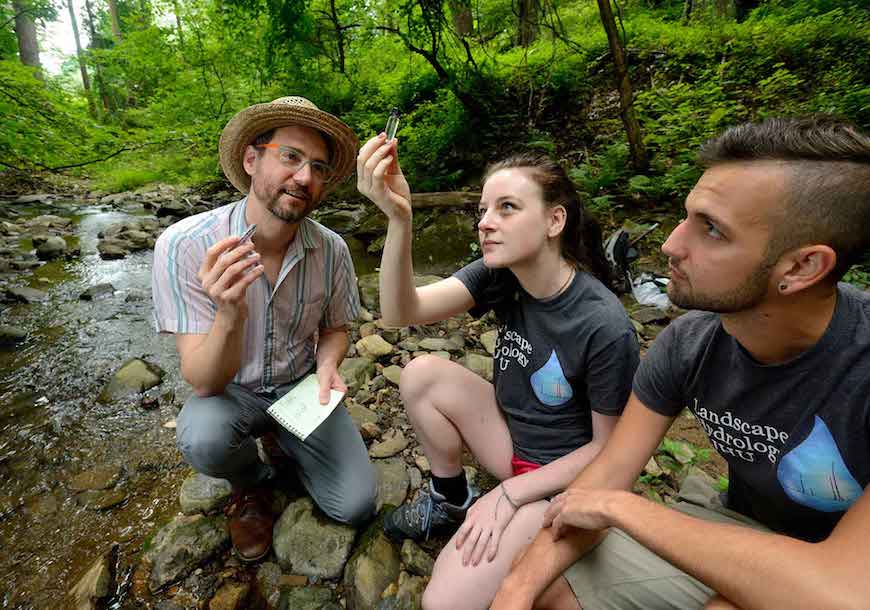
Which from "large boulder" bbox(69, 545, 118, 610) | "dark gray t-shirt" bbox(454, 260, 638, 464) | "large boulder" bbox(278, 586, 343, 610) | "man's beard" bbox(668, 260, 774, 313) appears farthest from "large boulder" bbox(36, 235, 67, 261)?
"man's beard" bbox(668, 260, 774, 313)

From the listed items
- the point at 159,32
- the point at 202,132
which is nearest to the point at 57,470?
the point at 202,132

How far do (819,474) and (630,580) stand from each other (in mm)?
619

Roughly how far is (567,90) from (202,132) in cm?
816

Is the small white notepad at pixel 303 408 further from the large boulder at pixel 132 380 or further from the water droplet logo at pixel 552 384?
the large boulder at pixel 132 380

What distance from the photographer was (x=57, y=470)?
2.79 metres

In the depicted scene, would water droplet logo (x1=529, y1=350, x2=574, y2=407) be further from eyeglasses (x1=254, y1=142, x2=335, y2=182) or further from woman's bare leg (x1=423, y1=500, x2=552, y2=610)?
eyeglasses (x1=254, y1=142, x2=335, y2=182)

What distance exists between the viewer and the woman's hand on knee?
5.30 feet

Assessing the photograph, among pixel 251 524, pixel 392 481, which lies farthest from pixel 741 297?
pixel 251 524

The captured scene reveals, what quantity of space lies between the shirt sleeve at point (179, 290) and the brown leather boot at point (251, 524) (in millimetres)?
934

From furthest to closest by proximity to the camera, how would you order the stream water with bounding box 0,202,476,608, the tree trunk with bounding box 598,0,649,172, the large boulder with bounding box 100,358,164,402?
1. the tree trunk with bounding box 598,0,649,172
2. the large boulder with bounding box 100,358,164,402
3. the stream water with bounding box 0,202,476,608

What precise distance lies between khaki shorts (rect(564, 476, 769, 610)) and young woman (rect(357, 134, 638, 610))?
28cm

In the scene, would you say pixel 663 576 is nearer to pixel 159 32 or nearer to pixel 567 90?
pixel 567 90

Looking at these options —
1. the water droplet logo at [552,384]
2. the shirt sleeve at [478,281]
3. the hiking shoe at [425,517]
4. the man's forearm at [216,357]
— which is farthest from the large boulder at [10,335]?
the water droplet logo at [552,384]

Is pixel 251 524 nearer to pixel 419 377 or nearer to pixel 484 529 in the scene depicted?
pixel 419 377
